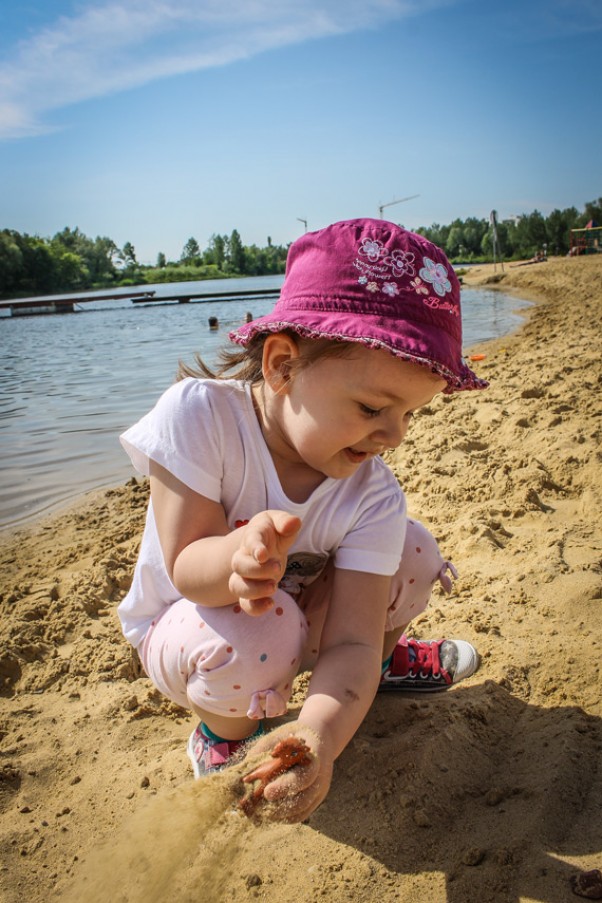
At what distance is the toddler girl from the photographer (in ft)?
4.80

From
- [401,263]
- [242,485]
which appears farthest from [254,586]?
[401,263]

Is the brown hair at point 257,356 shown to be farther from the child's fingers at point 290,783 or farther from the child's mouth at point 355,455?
the child's fingers at point 290,783

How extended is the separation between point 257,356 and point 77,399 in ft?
24.8

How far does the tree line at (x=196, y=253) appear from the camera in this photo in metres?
55.0

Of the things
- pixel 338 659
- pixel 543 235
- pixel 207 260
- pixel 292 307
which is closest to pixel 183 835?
pixel 338 659

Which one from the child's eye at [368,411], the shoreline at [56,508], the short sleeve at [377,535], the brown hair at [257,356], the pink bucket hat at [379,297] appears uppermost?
the pink bucket hat at [379,297]

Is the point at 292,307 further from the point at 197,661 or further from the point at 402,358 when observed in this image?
the point at 197,661

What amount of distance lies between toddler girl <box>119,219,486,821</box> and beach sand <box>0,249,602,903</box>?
24cm

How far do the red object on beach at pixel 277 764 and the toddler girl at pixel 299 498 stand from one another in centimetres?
2

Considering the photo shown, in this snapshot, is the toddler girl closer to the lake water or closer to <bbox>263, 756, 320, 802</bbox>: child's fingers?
<bbox>263, 756, 320, 802</bbox>: child's fingers

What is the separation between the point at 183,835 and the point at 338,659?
1.64 ft

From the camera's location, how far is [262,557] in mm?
1191

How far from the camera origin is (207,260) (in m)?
134

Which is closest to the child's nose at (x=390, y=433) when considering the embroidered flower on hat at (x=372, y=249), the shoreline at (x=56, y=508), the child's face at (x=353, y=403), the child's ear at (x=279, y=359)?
the child's face at (x=353, y=403)
